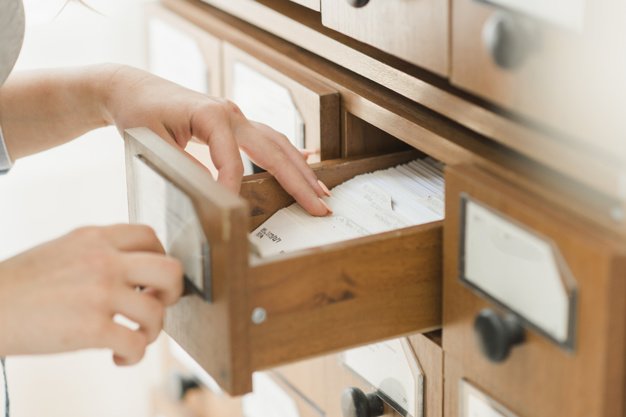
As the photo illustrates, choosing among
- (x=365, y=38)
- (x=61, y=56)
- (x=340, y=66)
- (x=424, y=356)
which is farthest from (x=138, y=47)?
(x=424, y=356)

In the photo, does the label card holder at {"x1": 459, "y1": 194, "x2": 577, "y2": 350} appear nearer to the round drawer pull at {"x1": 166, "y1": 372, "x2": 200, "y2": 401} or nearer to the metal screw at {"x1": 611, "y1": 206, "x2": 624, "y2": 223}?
the metal screw at {"x1": 611, "y1": 206, "x2": 624, "y2": 223}

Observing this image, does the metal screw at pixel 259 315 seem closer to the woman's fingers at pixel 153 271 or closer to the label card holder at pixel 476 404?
the woman's fingers at pixel 153 271

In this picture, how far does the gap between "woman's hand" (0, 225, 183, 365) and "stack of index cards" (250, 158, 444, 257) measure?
16 cm

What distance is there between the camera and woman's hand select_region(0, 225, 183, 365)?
74 centimetres

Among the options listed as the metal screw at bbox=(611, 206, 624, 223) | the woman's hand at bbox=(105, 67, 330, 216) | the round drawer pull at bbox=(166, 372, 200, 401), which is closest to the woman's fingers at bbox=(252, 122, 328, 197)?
the woman's hand at bbox=(105, 67, 330, 216)

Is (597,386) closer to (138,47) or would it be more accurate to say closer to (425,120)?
(425,120)

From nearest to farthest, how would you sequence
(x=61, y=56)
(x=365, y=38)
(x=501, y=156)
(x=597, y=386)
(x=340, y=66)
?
(x=597, y=386), (x=501, y=156), (x=365, y=38), (x=340, y=66), (x=61, y=56)

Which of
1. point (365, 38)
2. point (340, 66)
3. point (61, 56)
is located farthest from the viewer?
point (61, 56)

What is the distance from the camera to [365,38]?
3.15 feet

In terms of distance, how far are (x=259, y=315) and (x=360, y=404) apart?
0.27 metres

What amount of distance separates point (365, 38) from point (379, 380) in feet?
1.08

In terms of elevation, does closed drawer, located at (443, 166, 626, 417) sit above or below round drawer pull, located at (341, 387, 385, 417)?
above

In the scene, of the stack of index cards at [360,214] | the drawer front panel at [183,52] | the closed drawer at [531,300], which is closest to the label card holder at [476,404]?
the closed drawer at [531,300]

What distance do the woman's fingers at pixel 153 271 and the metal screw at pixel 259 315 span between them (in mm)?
63
